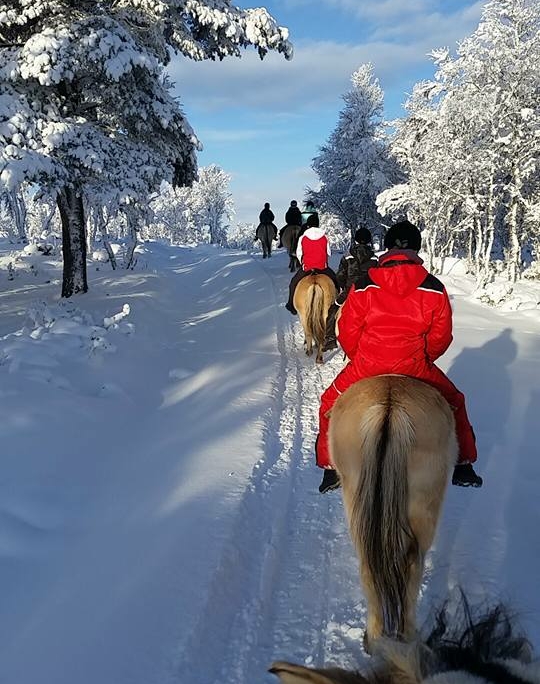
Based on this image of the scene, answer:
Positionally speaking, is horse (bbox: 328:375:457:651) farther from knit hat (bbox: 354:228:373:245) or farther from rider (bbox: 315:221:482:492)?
knit hat (bbox: 354:228:373:245)

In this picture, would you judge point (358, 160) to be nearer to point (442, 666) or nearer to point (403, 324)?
point (403, 324)

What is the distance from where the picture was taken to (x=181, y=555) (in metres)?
3.86

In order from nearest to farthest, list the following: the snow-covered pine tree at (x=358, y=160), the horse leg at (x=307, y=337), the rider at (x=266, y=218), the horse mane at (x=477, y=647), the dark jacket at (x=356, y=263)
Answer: the horse mane at (x=477, y=647)
the horse leg at (x=307, y=337)
the dark jacket at (x=356, y=263)
the rider at (x=266, y=218)
the snow-covered pine tree at (x=358, y=160)

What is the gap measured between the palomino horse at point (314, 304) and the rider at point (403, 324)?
5.92 m

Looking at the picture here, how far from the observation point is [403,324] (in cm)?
347

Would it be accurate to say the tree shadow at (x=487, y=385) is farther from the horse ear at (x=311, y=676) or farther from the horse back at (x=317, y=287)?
the horse ear at (x=311, y=676)

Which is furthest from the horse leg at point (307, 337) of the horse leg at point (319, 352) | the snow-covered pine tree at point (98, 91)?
the snow-covered pine tree at point (98, 91)

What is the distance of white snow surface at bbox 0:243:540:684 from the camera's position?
3.08 m

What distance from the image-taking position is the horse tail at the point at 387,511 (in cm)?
280

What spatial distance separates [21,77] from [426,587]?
1119 centimetres

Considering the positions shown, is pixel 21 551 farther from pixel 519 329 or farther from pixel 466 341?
pixel 519 329

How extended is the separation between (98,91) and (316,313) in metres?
7.28

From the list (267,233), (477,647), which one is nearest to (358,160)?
(267,233)

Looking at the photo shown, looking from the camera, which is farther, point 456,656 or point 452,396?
point 452,396
